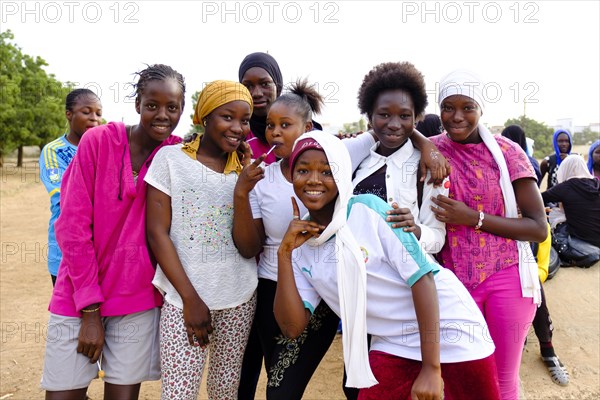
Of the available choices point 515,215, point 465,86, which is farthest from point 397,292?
point 465,86

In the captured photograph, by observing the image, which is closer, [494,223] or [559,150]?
[494,223]

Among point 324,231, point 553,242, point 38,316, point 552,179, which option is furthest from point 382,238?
point 552,179

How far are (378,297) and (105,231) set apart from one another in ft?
4.48

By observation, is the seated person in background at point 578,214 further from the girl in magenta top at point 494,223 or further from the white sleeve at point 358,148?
the white sleeve at point 358,148

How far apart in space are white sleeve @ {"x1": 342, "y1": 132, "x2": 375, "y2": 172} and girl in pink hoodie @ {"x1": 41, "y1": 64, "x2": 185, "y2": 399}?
999 mm

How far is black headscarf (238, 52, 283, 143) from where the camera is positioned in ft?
9.27

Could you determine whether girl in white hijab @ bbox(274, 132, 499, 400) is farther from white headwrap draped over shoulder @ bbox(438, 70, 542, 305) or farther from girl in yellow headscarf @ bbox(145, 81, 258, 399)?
white headwrap draped over shoulder @ bbox(438, 70, 542, 305)

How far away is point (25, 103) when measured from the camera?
78.0 feet

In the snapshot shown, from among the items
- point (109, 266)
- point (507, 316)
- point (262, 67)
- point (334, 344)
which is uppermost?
point (262, 67)

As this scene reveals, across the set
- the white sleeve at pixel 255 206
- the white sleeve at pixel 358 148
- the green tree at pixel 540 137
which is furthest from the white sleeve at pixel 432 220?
the green tree at pixel 540 137

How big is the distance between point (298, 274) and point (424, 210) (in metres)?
0.78

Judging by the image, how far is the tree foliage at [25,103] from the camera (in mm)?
22438

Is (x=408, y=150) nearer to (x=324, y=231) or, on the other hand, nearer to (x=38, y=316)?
(x=324, y=231)

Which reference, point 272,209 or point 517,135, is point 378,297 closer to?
point 272,209
